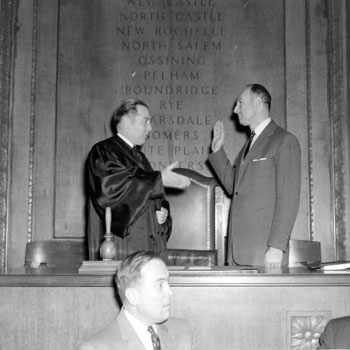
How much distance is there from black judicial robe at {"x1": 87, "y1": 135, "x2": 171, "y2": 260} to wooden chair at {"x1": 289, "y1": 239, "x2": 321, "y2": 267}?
1413 mm

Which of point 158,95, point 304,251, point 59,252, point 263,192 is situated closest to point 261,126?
point 263,192

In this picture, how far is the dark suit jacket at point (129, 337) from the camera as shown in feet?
9.12

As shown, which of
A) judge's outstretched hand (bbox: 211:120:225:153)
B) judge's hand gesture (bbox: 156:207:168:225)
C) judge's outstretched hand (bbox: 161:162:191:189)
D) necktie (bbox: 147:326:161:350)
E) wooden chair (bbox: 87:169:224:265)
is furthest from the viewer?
wooden chair (bbox: 87:169:224:265)

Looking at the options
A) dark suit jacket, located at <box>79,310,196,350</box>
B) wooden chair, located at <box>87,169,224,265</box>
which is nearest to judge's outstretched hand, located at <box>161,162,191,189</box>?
dark suit jacket, located at <box>79,310,196,350</box>

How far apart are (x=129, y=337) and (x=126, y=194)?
6.95ft

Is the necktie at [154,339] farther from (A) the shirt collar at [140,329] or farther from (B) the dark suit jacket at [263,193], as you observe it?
(B) the dark suit jacket at [263,193]

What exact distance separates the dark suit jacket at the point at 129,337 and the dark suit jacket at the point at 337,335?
1.88 feet

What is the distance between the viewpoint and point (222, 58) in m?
7.17

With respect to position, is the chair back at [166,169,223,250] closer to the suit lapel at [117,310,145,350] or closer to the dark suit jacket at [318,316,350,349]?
the dark suit jacket at [318,316,350,349]

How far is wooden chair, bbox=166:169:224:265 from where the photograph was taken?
22.6 ft

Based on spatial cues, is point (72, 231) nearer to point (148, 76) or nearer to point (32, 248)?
point (32, 248)

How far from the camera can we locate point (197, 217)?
6.99 metres

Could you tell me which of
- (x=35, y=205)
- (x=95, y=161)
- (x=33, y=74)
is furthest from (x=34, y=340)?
(x=33, y=74)

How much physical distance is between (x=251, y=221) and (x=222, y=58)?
2.48 meters
